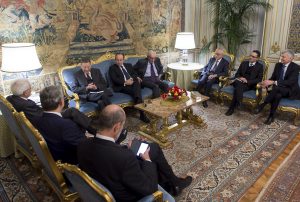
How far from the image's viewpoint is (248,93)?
4754 millimetres

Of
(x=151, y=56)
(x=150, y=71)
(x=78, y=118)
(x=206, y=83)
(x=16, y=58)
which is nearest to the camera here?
(x=78, y=118)

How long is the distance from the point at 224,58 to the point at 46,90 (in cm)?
422

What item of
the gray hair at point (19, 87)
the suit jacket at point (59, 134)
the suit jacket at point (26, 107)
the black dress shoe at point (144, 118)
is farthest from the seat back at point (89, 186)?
the black dress shoe at point (144, 118)

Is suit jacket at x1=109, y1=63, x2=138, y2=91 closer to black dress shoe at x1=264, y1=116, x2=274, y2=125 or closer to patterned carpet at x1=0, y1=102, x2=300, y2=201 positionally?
patterned carpet at x1=0, y1=102, x2=300, y2=201

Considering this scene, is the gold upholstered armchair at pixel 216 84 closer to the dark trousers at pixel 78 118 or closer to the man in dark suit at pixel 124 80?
the man in dark suit at pixel 124 80

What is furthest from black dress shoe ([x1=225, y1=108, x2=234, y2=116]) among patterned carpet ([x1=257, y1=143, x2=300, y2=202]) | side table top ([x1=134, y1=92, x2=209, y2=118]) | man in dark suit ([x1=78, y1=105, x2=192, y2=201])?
man in dark suit ([x1=78, y1=105, x2=192, y2=201])

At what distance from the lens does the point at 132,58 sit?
534 centimetres

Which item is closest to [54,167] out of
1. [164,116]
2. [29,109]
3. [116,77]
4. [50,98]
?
[50,98]

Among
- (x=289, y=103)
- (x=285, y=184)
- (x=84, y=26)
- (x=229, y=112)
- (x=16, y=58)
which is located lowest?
(x=285, y=184)

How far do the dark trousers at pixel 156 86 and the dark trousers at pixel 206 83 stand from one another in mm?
788

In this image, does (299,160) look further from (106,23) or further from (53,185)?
(106,23)

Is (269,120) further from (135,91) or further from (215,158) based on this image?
(135,91)

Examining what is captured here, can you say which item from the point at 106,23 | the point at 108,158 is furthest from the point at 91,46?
the point at 108,158

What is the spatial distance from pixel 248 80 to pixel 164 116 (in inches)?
86.0
